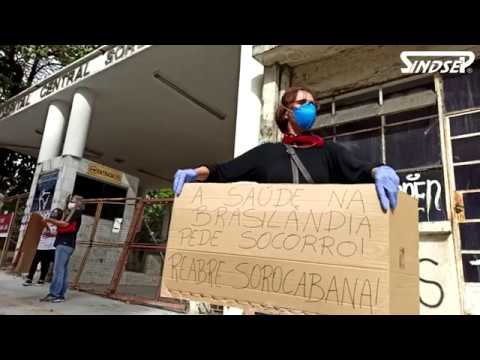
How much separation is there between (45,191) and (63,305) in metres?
4.71

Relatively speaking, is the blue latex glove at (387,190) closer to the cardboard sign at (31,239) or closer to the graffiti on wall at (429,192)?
the graffiti on wall at (429,192)

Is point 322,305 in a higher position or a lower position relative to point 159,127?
lower

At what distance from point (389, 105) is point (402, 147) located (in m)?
0.51

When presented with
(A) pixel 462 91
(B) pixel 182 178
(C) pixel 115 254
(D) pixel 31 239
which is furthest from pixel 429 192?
(D) pixel 31 239

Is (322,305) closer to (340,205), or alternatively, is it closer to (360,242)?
(360,242)

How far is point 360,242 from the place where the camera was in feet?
→ 4.58

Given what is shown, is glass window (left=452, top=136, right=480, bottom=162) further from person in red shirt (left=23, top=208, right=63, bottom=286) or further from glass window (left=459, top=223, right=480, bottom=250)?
person in red shirt (left=23, top=208, right=63, bottom=286)

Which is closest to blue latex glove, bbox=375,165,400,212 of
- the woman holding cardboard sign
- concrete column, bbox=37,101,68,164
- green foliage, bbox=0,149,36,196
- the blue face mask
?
the woman holding cardboard sign

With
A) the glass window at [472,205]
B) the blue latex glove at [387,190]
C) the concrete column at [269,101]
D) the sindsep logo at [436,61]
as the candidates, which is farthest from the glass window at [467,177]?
the blue latex glove at [387,190]

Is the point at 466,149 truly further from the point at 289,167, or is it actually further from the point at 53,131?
the point at 53,131

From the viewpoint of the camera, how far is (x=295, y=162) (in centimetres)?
179

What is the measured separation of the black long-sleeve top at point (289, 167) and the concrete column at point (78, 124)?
7954mm

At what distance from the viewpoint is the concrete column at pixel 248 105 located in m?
4.84

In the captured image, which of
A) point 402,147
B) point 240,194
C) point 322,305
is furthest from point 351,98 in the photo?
point 322,305
